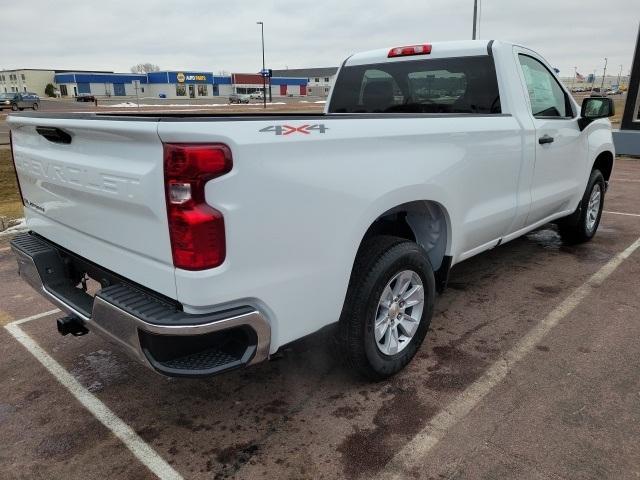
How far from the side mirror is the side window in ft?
0.39

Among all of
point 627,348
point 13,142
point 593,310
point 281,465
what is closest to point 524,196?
point 593,310

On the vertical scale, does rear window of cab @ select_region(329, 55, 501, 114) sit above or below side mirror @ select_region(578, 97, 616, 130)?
above

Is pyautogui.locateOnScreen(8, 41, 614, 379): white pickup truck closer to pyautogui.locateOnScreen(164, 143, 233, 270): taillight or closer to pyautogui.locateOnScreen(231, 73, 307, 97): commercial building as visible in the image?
pyautogui.locateOnScreen(164, 143, 233, 270): taillight

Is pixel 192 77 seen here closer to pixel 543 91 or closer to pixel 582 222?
pixel 582 222

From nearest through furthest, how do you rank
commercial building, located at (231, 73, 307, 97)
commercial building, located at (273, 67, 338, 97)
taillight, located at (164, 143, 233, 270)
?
taillight, located at (164, 143, 233, 270) → commercial building, located at (231, 73, 307, 97) → commercial building, located at (273, 67, 338, 97)

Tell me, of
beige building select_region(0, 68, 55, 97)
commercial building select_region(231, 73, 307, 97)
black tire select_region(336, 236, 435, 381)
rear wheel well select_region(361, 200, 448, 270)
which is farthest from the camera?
commercial building select_region(231, 73, 307, 97)

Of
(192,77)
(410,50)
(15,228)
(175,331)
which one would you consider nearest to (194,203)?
(175,331)

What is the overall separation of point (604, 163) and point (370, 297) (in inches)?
177

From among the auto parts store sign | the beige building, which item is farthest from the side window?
the beige building

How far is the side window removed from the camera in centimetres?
423

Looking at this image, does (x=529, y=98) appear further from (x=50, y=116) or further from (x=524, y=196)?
(x=50, y=116)

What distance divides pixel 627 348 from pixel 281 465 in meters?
2.47

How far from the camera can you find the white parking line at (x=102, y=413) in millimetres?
2473

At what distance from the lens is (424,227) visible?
3.56 meters
